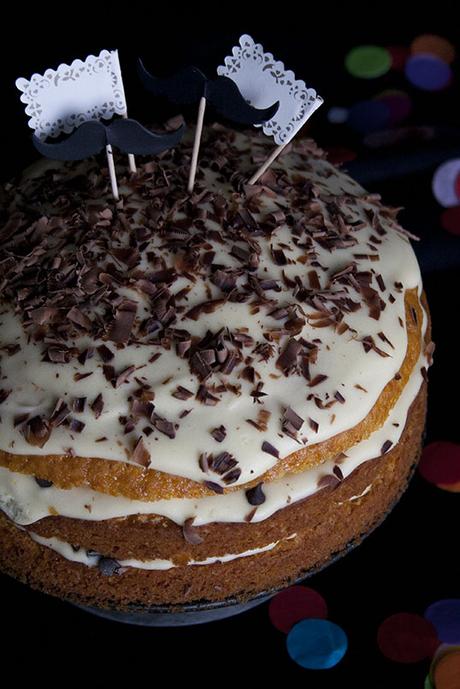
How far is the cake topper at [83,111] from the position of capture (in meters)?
2.29

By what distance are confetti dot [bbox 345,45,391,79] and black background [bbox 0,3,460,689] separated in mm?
38

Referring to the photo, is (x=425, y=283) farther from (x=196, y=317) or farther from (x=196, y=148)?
(x=196, y=317)

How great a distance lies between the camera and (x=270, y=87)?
2.43m

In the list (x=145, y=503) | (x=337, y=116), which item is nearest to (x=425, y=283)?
(x=337, y=116)

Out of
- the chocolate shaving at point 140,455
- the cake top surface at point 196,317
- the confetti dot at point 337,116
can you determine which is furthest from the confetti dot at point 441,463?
the confetti dot at point 337,116

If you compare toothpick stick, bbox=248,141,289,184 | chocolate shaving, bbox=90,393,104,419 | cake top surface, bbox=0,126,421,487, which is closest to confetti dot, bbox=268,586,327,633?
cake top surface, bbox=0,126,421,487

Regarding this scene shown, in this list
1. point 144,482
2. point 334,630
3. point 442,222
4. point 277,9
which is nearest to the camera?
point 144,482

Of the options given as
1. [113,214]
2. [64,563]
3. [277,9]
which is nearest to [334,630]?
[64,563]

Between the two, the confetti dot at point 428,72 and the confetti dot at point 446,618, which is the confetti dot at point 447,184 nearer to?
the confetti dot at point 428,72

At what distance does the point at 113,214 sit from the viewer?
2492 millimetres

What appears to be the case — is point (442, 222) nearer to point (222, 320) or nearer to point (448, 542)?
point (448, 542)

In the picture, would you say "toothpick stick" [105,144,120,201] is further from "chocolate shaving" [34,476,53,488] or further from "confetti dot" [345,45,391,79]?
"confetti dot" [345,45,391,79]

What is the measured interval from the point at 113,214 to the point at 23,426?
0.56 metres

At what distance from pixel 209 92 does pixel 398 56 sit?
2.02 m
